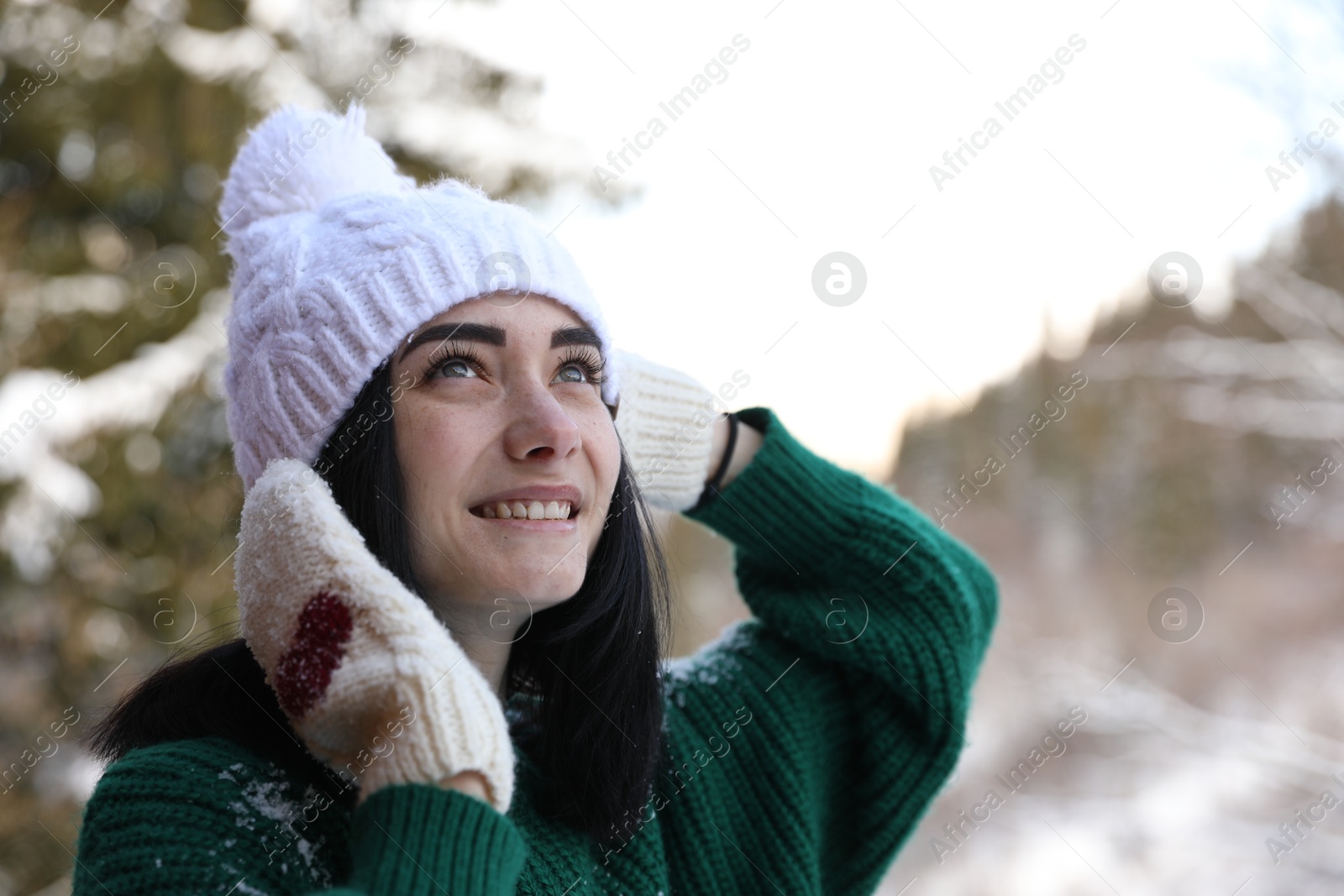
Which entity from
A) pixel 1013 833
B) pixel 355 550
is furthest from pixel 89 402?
pixel 1013 833

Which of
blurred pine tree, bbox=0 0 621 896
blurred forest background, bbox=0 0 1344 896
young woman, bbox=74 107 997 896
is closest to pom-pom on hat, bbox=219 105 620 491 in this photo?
young woman, bbox=74 107 997 896

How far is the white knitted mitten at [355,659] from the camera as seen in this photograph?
92 cm

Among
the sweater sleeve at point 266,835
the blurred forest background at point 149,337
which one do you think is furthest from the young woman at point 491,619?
the blurred forest background at point 149,337

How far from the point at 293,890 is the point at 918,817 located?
92 cm

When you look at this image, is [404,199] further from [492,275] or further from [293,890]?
[293,890]

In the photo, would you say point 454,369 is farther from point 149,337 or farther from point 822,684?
point 149,337

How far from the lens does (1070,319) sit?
7008 millimetres

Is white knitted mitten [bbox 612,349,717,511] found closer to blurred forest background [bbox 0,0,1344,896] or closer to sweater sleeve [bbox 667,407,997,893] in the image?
sweater sleeve [bbox 667,407,997,893]

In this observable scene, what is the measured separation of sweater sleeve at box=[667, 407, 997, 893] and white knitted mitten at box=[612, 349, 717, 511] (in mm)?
68

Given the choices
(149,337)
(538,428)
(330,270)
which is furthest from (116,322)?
(538,428)

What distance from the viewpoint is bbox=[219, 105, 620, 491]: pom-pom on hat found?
47.6 inches

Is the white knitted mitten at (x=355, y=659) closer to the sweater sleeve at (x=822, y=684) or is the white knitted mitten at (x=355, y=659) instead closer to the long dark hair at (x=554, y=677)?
the long dark hair at (x=554, y=677)

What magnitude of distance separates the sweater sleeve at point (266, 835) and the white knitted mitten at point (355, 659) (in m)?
0.04

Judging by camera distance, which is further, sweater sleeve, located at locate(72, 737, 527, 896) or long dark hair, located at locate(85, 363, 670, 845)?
long dark hair, located at locate(85, 363, 670, 845)
